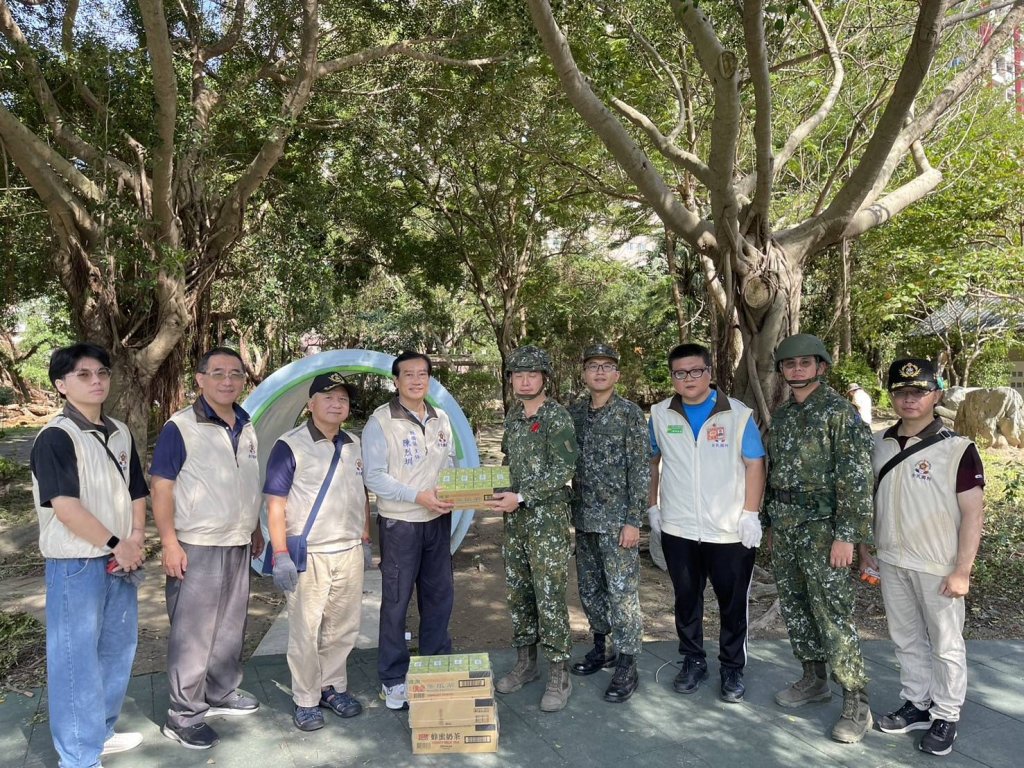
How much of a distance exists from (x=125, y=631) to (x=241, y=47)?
25.4 ft

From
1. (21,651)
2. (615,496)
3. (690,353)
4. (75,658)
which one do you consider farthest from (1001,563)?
(21,651)

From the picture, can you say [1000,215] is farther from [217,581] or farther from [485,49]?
[217,581]

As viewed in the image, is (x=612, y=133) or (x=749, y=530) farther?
(x=612, y=133)

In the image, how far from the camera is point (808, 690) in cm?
364

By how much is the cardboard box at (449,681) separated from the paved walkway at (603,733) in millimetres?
287

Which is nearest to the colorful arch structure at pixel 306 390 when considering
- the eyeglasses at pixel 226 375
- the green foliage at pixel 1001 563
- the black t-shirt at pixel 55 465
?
the eyeglasses at pixel 226 375

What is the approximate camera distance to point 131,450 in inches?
129

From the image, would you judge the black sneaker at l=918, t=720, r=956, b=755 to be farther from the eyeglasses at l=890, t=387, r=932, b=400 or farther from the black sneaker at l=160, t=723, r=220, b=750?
the black sneaker at l=160, t=723, r=220, b=750

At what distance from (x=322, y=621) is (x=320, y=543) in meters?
0.42

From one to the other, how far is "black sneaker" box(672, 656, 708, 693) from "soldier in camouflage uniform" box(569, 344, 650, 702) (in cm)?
23

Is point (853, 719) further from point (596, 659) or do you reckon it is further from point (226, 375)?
point (226, 375)

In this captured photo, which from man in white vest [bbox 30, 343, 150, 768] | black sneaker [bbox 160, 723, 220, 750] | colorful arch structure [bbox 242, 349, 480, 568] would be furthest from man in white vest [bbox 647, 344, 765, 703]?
man in white vest [bbox 30, 343, 150, 768]

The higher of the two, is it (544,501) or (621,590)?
(544,501)

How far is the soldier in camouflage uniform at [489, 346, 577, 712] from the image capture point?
3645mm
